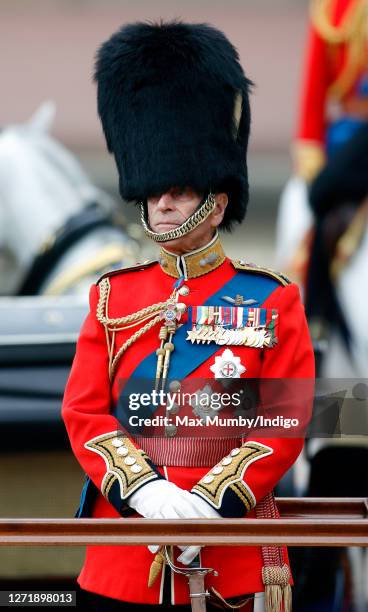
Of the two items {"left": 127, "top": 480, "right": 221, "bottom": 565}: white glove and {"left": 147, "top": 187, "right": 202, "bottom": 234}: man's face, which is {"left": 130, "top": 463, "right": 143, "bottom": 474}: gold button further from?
{"left": 147, "top": 187, "right": 202, "bottom": 234}: man's face

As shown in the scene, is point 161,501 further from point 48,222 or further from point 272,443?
point 48,222

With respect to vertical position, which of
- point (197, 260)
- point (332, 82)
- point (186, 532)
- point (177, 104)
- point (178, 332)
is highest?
point (332, 82)

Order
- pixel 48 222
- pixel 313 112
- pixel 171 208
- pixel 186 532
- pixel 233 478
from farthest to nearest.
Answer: pixel 313 112 → pixel 48 222 → pixel 171 208 → pixel 233 478 → pixel 186 532

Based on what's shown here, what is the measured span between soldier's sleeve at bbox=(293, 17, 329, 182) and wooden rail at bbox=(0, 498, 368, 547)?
3058 mm

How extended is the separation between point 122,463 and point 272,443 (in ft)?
0.70

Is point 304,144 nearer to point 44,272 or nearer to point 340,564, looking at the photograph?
point 44,272

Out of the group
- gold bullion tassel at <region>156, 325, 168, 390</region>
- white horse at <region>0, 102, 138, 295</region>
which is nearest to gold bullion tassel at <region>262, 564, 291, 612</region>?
gold bullion tassel at <region>156, 325, 168, 390</region>

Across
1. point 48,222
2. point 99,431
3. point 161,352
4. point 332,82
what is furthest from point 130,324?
point 332,82

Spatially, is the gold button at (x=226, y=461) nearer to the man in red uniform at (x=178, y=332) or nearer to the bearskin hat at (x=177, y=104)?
the man in red uniform at (x=178, y=332)

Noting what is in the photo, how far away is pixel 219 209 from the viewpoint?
7.23ft

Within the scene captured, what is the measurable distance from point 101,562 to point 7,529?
194 mm

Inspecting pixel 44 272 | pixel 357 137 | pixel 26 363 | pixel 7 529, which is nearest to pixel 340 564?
pixel 26 363

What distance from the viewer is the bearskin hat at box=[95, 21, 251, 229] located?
219 cm

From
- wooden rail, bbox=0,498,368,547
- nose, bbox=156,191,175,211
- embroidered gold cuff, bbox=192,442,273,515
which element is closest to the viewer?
wooden rail, bbox=0,498,368,547
